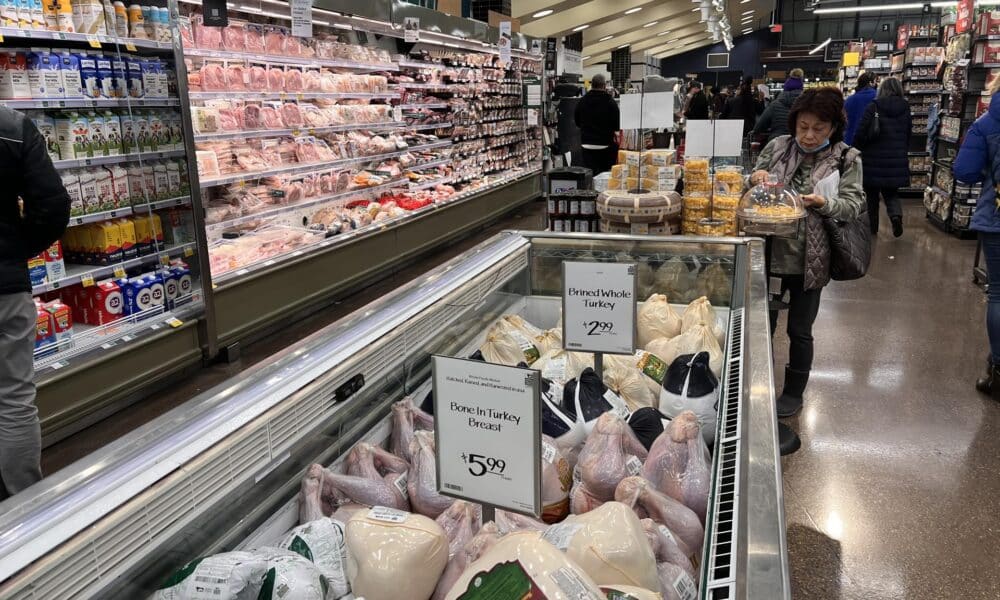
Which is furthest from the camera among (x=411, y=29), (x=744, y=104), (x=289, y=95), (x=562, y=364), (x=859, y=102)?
(x=744, y=104)

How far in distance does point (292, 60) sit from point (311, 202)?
1.17 metres

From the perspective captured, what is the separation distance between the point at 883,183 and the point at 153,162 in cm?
773

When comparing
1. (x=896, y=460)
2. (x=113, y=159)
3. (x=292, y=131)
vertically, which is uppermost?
(x=292, y=131)

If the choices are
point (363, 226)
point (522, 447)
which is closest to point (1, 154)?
point (522, 447)

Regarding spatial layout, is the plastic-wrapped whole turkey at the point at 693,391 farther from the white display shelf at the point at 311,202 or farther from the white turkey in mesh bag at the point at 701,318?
the white display shelf at the point at 311,202

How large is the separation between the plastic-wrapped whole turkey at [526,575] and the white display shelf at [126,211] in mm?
3615

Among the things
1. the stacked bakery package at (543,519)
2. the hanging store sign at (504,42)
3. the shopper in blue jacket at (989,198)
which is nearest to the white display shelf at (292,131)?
the hanging store sign at (504,42)

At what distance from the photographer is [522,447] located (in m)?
1.32

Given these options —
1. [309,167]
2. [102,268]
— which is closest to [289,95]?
[309,167]

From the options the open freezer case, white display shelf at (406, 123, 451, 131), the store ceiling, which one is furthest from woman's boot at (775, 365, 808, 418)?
the store ceiling

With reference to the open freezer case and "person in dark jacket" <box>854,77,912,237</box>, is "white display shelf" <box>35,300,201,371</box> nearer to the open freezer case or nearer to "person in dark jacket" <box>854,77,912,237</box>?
the open freezer case

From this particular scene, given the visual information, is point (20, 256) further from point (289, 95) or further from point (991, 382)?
point (991, 382)

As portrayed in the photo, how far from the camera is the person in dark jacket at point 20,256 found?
285 centimetres

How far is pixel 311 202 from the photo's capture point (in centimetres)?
641
